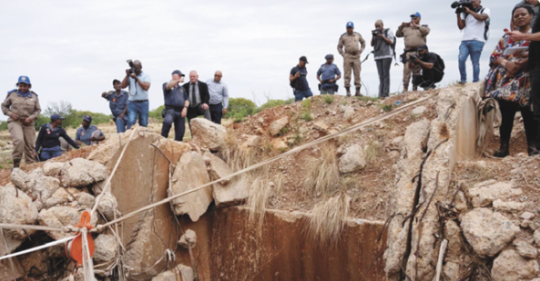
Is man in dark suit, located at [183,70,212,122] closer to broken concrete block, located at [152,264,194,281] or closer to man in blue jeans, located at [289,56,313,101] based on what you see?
man in blue jeans, located at [289,56,313,101]

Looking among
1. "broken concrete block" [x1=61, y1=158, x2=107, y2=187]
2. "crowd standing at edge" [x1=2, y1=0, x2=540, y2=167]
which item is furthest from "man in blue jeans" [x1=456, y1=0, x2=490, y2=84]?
"broken concrete block" [x1=61, y1=158, x2=107, y2=187]

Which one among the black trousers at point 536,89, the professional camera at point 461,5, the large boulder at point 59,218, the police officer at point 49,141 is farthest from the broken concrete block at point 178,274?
the professional camera at point 461,5

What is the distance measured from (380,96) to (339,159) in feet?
8.22

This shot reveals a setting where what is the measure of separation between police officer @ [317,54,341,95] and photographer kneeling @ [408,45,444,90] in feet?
5.39

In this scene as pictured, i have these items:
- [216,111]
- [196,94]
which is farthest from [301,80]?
→ [196,94]

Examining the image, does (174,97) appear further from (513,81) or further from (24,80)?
(513,81)

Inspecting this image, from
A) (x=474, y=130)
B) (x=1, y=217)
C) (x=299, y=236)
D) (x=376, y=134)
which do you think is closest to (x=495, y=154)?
(x=474, y=130)

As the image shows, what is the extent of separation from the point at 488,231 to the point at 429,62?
4665mm

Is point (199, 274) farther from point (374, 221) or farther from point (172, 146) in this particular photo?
point (374, 221)


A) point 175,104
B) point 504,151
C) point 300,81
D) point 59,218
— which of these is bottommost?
point 59,218

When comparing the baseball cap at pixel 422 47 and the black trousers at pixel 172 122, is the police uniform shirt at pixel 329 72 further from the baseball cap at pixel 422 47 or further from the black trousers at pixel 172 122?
the black trousers at pixel 172 122

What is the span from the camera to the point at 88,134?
28.9ft

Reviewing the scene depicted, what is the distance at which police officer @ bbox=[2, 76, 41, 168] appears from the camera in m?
7.02

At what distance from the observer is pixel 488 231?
→ 360 cm
